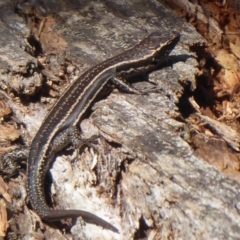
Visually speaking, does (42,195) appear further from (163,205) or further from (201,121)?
(201,121)

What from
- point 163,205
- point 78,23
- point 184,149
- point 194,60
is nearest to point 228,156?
point 184,149

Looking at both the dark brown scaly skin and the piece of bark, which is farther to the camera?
the dark brown scaly skin

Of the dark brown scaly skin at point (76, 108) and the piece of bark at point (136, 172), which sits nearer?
the piece of bark at point (136, 172)

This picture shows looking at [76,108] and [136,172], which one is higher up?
[136,172]

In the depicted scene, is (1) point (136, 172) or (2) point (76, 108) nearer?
(1) point (136, 172)
